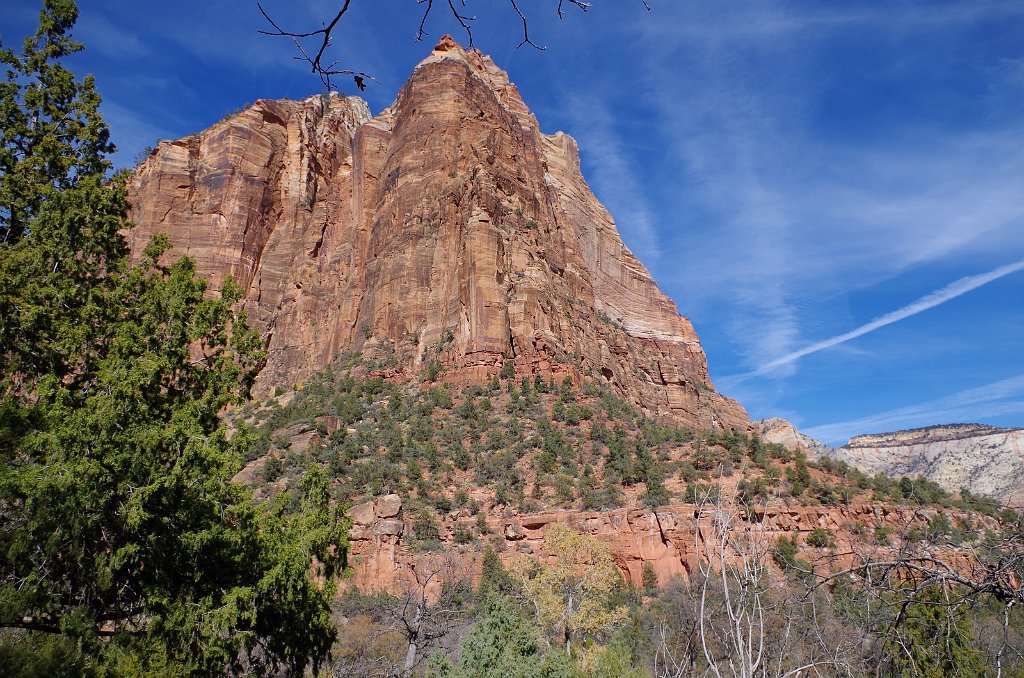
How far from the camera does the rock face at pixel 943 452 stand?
7862 centimetres

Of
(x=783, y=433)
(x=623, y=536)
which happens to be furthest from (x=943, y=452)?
(x=623, y=536)

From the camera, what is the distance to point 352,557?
88.4ft

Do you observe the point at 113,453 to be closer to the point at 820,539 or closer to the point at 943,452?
the point at 820,539

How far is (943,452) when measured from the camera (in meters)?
104

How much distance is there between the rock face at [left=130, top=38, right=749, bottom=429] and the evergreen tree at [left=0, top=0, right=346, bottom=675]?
32.6 m

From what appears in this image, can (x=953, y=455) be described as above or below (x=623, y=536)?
above

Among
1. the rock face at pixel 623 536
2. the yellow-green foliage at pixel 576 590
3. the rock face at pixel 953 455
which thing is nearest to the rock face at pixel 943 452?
the rock face at pixel 953 455

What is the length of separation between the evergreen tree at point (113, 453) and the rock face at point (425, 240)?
32.6 meters

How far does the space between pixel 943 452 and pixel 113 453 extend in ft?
411

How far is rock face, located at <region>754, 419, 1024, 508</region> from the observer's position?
7862 cm

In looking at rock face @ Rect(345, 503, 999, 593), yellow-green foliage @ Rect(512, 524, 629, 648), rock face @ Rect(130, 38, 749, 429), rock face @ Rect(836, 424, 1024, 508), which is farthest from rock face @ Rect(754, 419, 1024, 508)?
yellow-green foliage @ Rect(512, 524, 629, 648)

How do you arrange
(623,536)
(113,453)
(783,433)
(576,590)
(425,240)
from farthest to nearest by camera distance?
(783,433), (425,240), (623,536), (576,590), (113,453)

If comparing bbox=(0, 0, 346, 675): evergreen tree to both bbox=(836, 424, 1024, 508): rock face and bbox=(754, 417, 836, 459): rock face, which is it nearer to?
bbox=(836, 424, 1024, 508): rock face

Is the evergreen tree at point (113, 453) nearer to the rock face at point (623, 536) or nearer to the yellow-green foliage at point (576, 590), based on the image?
the yellow-green foliage at point (576, 590)
